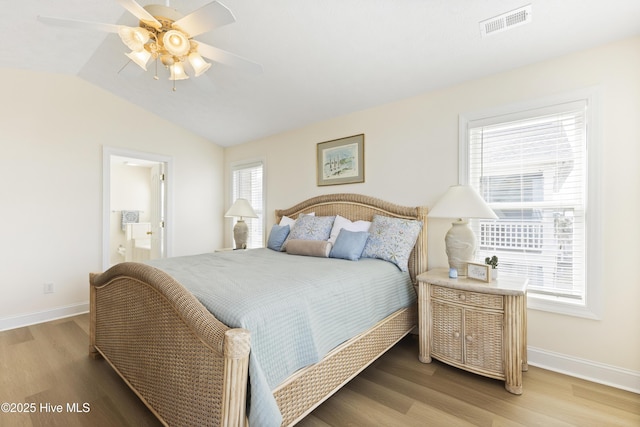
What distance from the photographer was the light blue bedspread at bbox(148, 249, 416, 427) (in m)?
1.29

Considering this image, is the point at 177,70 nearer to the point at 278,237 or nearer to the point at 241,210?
the point at 278,237

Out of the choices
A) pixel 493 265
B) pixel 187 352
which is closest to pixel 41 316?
pixel 187 352

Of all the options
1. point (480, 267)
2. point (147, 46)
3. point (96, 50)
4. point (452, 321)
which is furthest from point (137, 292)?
point (96, 50)

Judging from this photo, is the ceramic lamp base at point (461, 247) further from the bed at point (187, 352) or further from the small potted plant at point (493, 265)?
the bed at point (187, 352)

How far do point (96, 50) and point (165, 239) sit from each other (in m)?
2.51

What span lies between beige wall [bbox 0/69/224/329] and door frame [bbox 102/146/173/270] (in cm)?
6

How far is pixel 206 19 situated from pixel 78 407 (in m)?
2.43

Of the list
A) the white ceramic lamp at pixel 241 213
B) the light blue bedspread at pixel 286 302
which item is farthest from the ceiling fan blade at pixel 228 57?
the white ceramic lamp at pixel 241 213

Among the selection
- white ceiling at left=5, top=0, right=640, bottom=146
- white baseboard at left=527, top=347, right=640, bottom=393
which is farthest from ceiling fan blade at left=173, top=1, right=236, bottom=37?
white baseboard at left=527, top=347, right=640, bottom=393

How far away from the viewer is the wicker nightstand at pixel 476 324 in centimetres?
193

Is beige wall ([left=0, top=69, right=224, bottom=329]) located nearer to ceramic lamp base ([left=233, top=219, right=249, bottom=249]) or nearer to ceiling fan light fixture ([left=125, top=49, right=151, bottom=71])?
ceramic lamp base ([left=233, top=219, right=249, bottom=249])

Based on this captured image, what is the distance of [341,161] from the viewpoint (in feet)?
11.6

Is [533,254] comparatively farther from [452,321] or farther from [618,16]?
[618,16]

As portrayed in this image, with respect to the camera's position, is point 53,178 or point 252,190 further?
point 252,190
